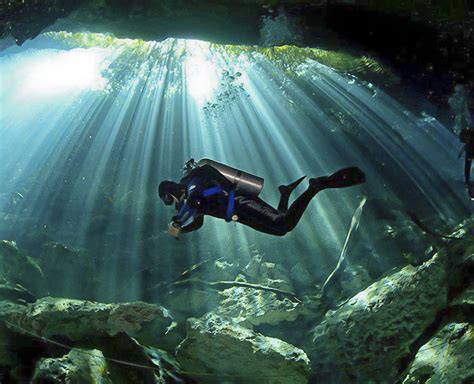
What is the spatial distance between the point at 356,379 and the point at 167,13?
7.41 meters

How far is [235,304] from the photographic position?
8500 mm

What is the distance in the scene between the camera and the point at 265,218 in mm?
5719

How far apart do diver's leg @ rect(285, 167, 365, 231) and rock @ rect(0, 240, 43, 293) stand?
7.59m

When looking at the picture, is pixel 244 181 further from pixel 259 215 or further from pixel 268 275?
pixel 268 275

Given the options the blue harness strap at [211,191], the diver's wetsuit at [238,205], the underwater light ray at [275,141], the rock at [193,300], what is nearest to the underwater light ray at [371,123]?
the underwater light ray at [275,141]

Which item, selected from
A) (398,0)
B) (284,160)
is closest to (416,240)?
(398,0)

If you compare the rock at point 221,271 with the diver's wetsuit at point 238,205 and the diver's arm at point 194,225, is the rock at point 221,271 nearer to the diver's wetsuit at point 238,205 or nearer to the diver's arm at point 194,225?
the diver's wetsuit at point 238,205

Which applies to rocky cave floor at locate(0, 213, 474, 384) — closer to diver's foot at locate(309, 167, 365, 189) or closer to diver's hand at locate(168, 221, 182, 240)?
diver's hand at locate(168, 221, 182, 240)

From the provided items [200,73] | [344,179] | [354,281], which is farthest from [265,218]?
[200,73]

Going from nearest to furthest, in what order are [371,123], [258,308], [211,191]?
1. [211,191]
2. [258,308]
3. [371,123]

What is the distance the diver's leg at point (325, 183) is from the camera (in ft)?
17.6

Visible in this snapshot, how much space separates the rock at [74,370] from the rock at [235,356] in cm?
148

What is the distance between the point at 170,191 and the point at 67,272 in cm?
621

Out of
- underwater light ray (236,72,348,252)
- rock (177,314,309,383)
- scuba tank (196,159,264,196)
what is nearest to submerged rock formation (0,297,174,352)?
rock (177,314,309,383)
